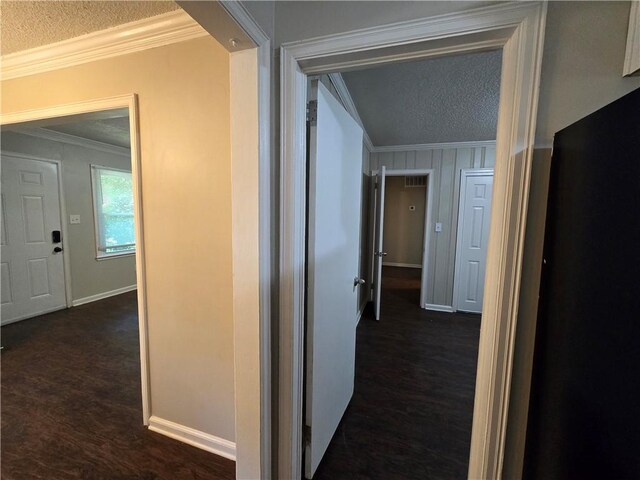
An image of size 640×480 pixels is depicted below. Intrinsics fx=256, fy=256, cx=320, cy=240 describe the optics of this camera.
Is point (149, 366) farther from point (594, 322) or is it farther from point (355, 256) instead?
point (594, 322)

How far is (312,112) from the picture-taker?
1.14 meters

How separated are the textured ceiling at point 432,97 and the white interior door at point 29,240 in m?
4.11

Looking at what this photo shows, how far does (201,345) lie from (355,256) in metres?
1.14

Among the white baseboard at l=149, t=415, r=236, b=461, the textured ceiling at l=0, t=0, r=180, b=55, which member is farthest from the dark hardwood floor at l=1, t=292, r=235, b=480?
the textured ceiling at l=0, t=0, r=180, b=55

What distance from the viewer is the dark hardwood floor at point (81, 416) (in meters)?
1.43

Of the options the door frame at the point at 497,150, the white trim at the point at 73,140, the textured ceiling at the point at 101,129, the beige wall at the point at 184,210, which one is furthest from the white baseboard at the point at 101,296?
the door frame at the point at 497,150

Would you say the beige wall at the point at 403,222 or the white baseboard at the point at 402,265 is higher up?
the beige wall at the point at 403,222

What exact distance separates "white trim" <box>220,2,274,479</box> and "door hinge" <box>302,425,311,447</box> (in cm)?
22

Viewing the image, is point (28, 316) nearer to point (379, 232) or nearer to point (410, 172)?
point (379, 232)

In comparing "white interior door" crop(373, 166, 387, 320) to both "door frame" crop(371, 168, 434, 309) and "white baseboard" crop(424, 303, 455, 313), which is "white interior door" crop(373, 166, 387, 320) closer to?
"door frame" crop(371, 168, 434, 309)

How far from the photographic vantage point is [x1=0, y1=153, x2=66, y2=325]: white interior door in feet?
10.1

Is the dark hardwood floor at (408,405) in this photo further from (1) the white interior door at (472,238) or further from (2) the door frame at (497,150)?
(2) the door frame at (497,150)

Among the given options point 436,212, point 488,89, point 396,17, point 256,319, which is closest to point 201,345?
point 256,319

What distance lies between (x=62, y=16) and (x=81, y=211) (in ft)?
11.4
